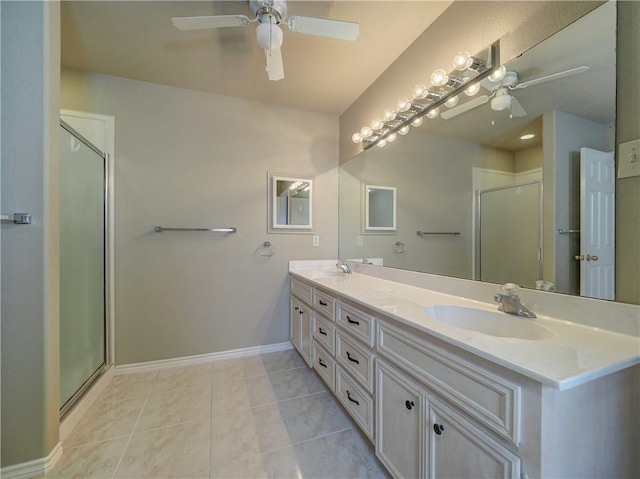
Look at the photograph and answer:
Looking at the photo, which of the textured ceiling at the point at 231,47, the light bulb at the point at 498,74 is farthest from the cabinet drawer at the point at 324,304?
the textured ceiling at the point at 231,47

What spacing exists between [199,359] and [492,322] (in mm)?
2295

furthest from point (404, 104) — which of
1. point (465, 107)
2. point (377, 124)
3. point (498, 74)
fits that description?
point (498, 74)

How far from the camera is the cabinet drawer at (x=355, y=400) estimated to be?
127cm

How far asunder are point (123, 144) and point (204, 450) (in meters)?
2.27

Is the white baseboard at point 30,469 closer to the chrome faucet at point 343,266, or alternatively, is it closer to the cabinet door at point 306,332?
the cabinet door at point 306,332

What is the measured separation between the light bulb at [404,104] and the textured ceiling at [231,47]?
0.36 meters

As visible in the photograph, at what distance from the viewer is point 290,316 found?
255 centimetres

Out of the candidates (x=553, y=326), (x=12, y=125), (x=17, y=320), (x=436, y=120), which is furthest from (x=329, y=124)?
(x=17, y=320)

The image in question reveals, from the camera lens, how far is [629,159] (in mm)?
837

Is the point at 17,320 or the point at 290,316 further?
the point at 290,316

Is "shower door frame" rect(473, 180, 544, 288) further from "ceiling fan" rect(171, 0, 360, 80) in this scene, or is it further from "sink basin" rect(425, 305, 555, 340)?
"ceiling fan" rect(171, 0, 360, 80)

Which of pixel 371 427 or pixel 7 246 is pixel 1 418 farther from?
pixel 371 427

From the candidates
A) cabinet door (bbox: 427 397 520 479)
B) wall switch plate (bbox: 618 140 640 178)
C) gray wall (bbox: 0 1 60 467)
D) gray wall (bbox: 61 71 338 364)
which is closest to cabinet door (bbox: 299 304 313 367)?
gray wall (bbox: 61 71 338 364)

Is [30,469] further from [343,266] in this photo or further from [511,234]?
[511,234]
